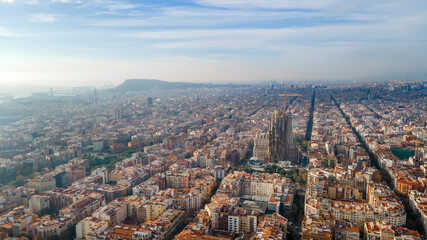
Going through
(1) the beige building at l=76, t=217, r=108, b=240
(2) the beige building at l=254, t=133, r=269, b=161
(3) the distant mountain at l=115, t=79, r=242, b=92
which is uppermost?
(3) the distant mountain at l=115, t=79, r=242, b=92

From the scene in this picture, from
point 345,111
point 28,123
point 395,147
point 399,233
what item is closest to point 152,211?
point 399,233

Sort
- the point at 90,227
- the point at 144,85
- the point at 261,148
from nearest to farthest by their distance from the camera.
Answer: the point at 90,227
the point at 261,148
the point at 144,85

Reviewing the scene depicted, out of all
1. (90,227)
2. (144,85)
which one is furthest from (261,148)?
(144,85)

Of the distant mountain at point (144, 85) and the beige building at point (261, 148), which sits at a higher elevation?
the distant mountain at point (144, 85)

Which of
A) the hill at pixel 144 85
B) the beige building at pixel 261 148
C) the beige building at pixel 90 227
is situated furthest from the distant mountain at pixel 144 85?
the beige building at pixel 90 227

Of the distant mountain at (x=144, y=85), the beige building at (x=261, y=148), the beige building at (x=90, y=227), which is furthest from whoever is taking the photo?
the distant mountain at (x=144, y=85)

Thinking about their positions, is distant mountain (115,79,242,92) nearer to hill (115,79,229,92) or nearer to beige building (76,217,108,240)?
hill (115,79,229,92)

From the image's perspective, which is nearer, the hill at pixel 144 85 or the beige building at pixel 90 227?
the beige building at pixel 90 227

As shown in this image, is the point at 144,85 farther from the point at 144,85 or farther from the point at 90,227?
the point at 90,227

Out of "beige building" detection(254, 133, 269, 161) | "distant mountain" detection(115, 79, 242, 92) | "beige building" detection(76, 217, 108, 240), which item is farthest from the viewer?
"distant mountain" detection(115, 79, 242, 92)

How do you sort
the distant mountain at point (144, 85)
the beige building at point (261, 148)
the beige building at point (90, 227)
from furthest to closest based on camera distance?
the distant mountain at point (144, 85) < the beige building at point (261, 148) < the beige building at point (90, 227)

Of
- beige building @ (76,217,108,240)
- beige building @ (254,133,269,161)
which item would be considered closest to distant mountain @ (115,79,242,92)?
beige building @ (254,133,269,161)

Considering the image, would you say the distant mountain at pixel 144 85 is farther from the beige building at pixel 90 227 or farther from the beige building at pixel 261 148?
the beige building at pixel 90 227
